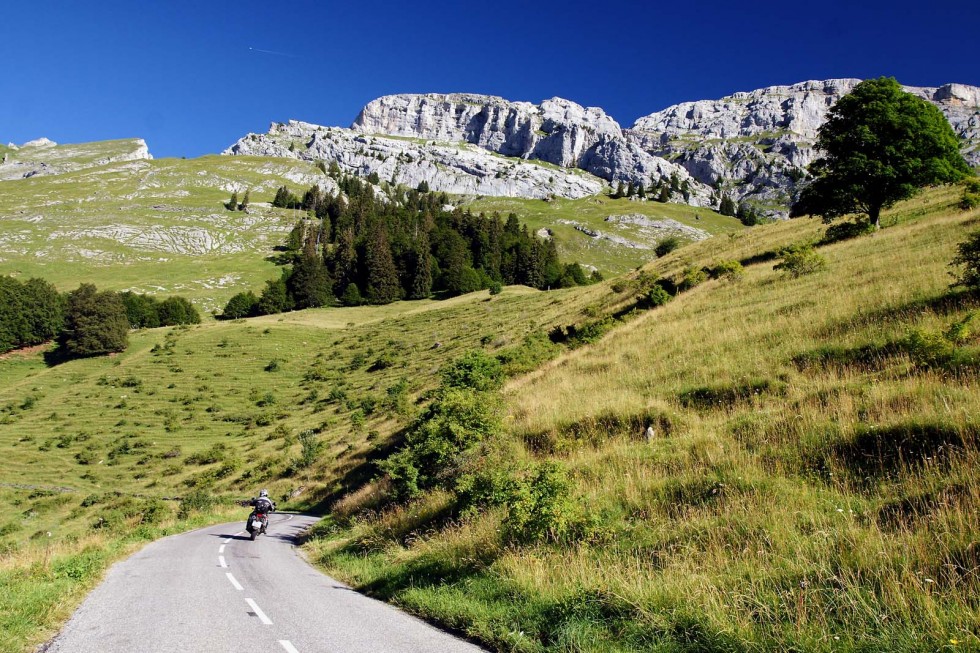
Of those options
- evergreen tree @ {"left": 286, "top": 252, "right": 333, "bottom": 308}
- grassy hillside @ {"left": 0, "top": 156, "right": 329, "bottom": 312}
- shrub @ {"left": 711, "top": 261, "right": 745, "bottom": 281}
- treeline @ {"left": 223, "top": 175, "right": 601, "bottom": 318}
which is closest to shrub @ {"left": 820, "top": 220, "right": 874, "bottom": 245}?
shrub @ {"left": 711, "top": 261, "right": 745, "bottom": 281}

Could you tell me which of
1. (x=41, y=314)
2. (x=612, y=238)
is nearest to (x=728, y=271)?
(x=41, y=314)

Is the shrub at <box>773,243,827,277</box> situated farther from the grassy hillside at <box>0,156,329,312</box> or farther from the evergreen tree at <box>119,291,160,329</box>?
the grassy hillside at <box>0,156,329,312</box>

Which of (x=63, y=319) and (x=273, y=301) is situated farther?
(x=273, y=301)

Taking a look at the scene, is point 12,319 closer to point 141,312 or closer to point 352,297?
point 141,312

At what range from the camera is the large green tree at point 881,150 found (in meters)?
29.0

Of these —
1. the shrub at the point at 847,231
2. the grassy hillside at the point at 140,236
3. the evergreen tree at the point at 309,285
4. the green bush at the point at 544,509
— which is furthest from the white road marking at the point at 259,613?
the grassy hillside at the point at 140,236

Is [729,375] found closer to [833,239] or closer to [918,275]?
[918,275]

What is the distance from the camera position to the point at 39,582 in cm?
1041

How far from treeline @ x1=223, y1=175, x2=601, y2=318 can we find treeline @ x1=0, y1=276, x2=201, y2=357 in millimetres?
21113

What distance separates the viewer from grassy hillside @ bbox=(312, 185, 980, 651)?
5113 mm

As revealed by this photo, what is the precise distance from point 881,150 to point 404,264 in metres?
95.3

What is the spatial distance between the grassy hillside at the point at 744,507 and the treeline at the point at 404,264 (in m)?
78.1

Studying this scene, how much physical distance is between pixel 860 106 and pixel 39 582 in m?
43.3

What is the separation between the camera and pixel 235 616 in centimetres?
847
